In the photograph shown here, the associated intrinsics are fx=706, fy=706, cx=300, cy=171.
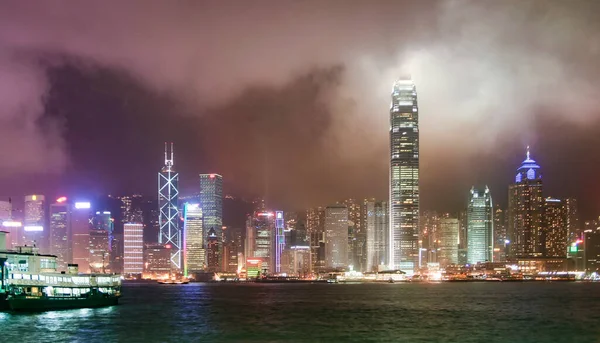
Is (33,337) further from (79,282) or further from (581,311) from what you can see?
(581,311)

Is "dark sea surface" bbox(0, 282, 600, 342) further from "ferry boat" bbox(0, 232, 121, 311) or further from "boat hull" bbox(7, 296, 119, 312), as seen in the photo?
"ferry boat" bbox(0, 232, 121, 311)

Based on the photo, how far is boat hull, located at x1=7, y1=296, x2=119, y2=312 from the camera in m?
89.3

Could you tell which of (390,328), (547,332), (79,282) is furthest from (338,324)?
(79,282)

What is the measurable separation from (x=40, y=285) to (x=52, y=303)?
436cm

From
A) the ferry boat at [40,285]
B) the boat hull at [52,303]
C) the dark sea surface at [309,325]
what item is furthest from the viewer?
the boat hull at [52,303]

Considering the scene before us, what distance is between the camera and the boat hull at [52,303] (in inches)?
3516

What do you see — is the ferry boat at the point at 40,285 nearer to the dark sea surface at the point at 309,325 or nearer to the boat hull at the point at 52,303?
the boat hull at the point at 52,303

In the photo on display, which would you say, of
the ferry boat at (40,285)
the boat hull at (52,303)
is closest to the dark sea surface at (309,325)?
the boat hull at (52,303)

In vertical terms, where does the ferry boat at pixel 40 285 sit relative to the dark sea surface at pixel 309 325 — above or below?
above

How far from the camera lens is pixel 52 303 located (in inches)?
3748

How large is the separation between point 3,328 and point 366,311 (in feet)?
173

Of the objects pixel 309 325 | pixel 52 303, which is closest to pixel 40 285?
pixel 52 303

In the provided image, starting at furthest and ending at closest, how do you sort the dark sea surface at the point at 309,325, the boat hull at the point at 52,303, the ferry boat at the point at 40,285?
1. the boat hull at the point at 52,303
2. the ferry boat at the point at 40,285
3. the dark sea surface at the point at 309,325

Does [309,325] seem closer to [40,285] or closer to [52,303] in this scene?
[40,285]
